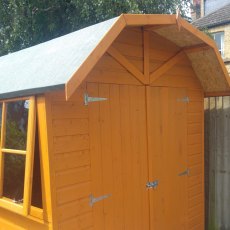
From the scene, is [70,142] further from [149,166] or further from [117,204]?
[149,166]

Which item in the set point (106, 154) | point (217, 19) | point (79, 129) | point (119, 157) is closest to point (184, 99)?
point (119, 157)

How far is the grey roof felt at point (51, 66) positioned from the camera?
9.89 ft

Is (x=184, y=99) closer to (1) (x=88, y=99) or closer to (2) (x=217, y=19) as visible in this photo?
(1) (x=88, y=99)

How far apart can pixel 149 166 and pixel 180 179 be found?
2.99 feet

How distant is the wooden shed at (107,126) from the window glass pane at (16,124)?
12 millimetres

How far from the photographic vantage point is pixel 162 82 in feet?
14.8

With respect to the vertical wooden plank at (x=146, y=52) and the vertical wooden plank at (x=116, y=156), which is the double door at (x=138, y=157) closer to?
the vertical wooden plank at (x=116, y=156)

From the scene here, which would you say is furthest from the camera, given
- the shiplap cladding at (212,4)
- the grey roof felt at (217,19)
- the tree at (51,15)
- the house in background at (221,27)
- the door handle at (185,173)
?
the shiplap cladding at (212,4)

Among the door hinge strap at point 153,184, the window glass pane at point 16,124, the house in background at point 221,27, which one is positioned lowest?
the door hinge strap at point 153,184

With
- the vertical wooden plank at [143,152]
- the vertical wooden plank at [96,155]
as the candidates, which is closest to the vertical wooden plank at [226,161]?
the vertical wooden plank at [143,152]

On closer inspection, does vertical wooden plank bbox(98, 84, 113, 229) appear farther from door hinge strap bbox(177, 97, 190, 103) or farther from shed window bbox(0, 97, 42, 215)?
door hinge strap bbox(177, 97, 190, 103)

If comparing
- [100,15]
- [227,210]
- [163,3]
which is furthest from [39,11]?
[227,210]

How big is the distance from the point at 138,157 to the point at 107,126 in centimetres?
69

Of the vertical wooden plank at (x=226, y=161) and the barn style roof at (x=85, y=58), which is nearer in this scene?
the barn style roof at (x=85, y=58)
